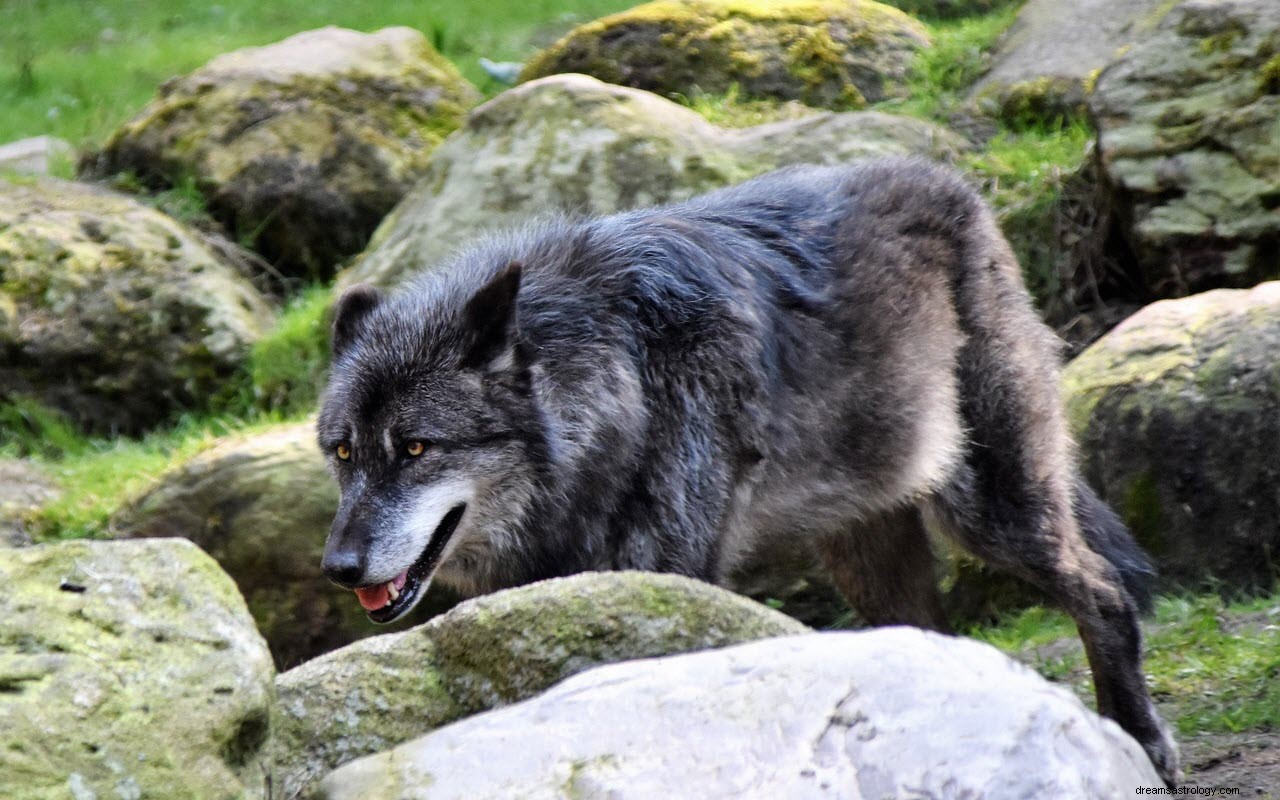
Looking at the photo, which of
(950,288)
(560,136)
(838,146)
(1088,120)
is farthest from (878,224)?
(1088,120)

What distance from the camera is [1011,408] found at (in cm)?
537

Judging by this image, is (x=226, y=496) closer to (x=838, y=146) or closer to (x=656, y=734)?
(x=838, y=146)

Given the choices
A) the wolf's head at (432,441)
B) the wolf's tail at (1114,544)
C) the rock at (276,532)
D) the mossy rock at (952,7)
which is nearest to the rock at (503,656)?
the wolf's head at (432,441)

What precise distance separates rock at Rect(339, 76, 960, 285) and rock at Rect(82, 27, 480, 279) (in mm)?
1556

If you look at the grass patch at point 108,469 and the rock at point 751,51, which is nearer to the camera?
the grass patch at point 108,469

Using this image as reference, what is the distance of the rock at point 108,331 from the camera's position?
8.96 metres

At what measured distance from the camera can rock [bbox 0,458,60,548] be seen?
7590mm

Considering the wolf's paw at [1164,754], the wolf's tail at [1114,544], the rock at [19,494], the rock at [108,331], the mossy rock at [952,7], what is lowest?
the rock at [19,494]

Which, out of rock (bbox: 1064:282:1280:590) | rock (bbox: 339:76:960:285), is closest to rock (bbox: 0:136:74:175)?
rock (bbox: 339:76:960:285)

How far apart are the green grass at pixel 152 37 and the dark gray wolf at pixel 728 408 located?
6789 millimetres

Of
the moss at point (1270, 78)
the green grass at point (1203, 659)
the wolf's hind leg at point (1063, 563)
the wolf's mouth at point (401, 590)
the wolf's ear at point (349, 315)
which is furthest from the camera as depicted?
the moss at point (1270, 78)

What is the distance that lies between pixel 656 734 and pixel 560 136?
5816 mm

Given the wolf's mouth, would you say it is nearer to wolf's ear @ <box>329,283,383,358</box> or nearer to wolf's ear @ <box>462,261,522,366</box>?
wolf's ear @ <box>462,261,522,366</box>

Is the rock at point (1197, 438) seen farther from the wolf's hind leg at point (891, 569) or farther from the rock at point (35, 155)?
the rock at point (35, 155)
